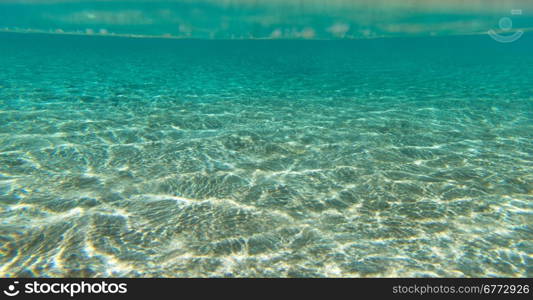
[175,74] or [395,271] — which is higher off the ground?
[175,74]

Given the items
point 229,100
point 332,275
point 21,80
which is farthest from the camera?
point 21,80

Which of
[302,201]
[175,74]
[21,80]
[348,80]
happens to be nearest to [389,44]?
[348,80]

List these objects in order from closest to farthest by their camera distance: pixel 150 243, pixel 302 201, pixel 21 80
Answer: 1. pixel 150 243
2. pixel 302 201
3. pixel 21 80

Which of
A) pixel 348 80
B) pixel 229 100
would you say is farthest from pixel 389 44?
pixel 229 100

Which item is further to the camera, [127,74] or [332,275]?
[127,74]

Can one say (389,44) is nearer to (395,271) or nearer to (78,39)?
(78,39)

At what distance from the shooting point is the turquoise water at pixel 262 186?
5.29m

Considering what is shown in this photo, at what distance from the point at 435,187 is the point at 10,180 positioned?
10.1m

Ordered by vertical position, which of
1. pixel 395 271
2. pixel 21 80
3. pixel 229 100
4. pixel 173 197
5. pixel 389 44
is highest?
pixel 389 44

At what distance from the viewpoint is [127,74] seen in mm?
24359

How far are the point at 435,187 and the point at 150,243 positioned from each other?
6.45 metres

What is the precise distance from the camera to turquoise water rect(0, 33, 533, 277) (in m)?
5.29

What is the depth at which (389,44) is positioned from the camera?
60.4 meters

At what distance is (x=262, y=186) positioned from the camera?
7.69 metres
